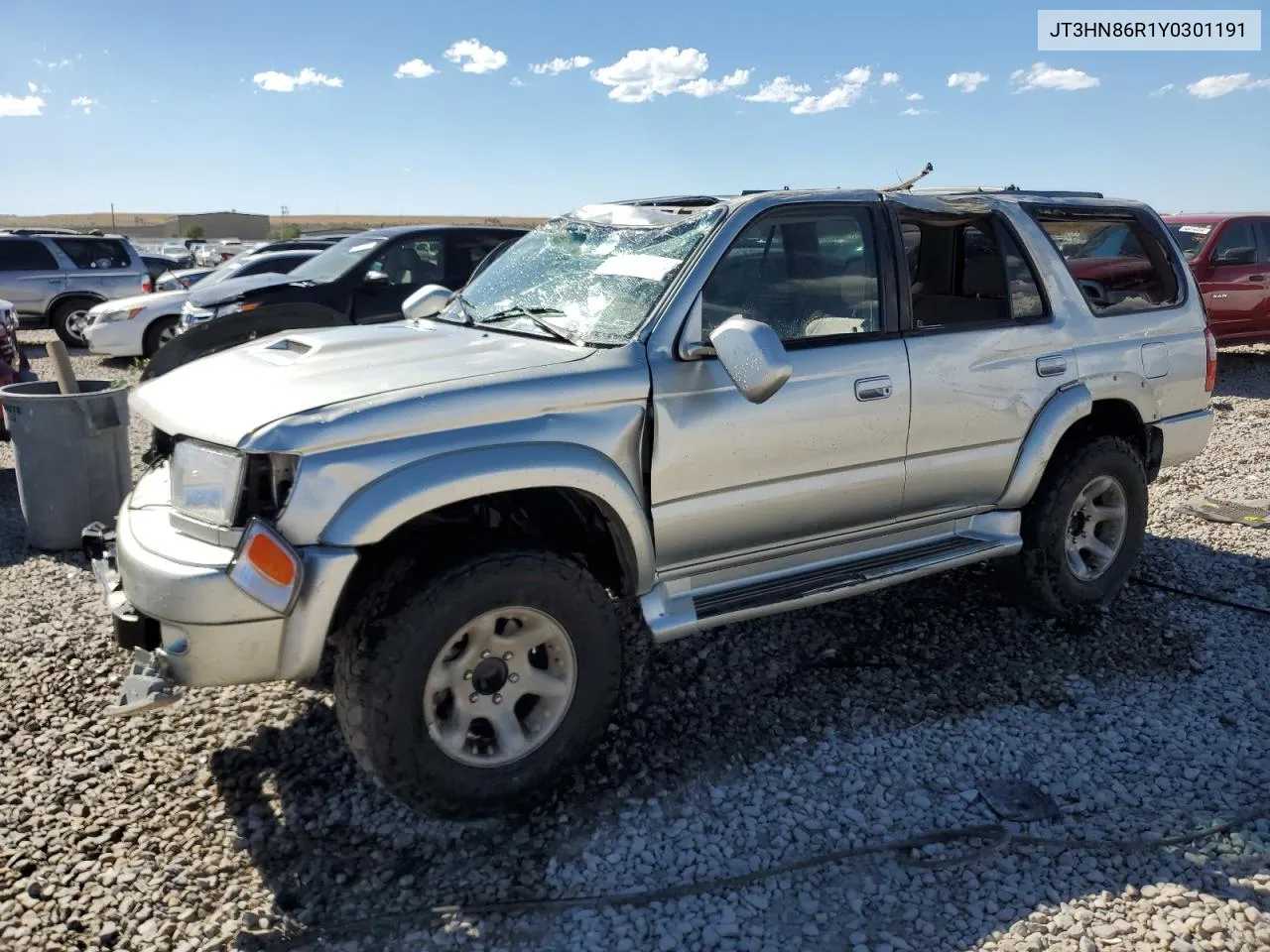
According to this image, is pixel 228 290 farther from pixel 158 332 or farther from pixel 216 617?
pixel 216 617

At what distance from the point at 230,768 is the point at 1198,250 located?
1182 cm

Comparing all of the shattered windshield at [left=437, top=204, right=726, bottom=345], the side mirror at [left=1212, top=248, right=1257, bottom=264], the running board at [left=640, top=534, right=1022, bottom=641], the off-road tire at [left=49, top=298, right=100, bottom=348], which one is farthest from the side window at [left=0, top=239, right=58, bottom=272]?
the side mirror at [left=1212, top=248, right=1257, bottom=264]

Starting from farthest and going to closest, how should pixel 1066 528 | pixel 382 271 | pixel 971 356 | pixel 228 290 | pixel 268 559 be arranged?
1. pixel 228 290
2. pixel 382 271
3. pixel 1066 528
4. pixel 971 356
5. pixel 268 559

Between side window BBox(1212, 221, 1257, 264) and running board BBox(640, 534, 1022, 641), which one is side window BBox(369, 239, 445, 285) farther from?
side window BBox(1212, 221, 1257, 264)

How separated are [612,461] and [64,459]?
3870 millimetres

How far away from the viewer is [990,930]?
2.78 m

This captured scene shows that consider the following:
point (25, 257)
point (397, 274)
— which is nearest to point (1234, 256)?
point (397, 274)

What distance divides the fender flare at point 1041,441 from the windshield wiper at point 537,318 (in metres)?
2.07

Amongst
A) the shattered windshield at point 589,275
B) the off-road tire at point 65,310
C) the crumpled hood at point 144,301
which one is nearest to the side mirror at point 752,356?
the shattered windshield at point 589,275

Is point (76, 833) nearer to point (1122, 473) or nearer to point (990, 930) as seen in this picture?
point (990, 930)

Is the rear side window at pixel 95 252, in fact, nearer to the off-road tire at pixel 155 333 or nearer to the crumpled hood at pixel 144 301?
the crumpled hood at pixel 144 301

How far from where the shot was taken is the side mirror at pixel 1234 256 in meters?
11.6

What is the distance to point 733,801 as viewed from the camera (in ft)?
11.1

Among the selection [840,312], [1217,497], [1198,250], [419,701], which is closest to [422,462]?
[419,701]
